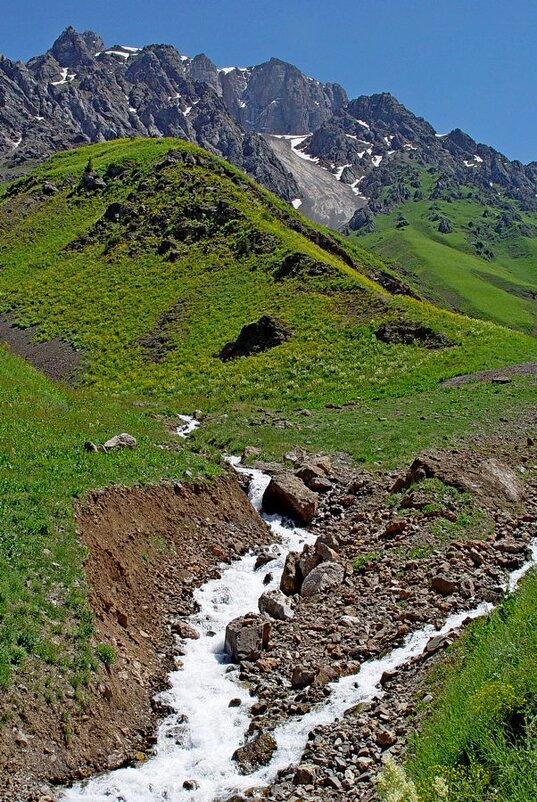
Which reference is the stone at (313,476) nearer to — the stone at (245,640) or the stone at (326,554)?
the stone at (326,554)

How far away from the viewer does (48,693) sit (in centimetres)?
1018

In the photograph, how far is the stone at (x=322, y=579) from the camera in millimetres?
15953

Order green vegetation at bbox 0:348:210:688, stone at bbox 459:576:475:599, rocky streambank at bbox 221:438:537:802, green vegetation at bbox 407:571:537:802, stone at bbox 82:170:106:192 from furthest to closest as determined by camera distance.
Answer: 1. stone at bbox 82:170:106:192
2. stone at bbox 459:576:475:599
3. green vegetation at bbox 0:348:210:688
4. rocky streambank at bbox 221:438:537:802
5. green vegetation at bbox 407:571:537:802

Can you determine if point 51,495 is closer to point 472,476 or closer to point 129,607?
point 129,607

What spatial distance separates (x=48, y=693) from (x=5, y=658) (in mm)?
936

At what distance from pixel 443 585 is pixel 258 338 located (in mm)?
36182

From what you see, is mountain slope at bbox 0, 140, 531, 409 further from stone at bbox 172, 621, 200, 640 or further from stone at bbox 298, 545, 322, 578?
stone at bbox 172, 621, 200, 640

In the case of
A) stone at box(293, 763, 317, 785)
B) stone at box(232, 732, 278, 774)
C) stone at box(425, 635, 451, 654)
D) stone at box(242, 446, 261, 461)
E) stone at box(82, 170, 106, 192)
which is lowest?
stone at box(232, 732, 278, 774)

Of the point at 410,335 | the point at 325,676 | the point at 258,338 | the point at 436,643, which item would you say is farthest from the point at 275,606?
the point at 258,338

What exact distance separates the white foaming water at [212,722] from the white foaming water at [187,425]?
16.0 meters

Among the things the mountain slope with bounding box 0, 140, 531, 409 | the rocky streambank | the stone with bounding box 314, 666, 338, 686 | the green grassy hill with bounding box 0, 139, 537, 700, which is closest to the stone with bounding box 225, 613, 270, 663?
the rocky streambank

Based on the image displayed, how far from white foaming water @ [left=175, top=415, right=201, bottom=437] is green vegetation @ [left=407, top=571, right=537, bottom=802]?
21416 mm

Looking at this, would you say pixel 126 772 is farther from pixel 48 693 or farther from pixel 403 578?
pixel 403 578

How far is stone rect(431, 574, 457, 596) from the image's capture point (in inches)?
565
